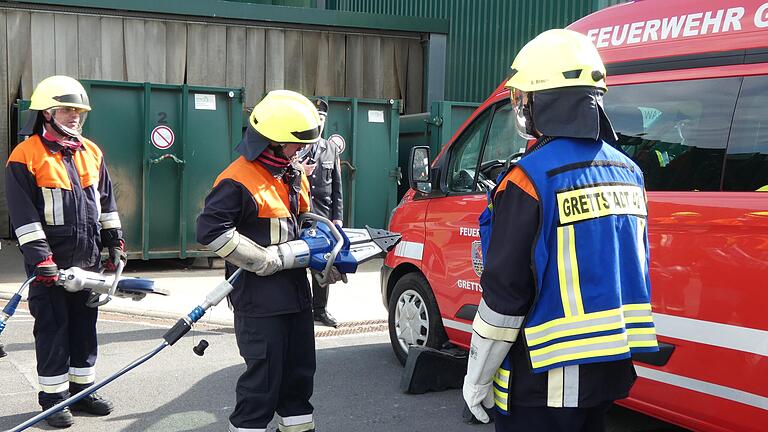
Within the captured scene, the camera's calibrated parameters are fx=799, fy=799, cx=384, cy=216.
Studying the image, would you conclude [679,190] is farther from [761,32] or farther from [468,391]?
[468,391]

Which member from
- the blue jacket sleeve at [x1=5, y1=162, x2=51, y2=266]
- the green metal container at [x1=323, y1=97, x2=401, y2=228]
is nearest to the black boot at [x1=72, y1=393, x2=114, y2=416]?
the blue jacket sleeve at [x1=5, y1=162, x2=51, y2=266]

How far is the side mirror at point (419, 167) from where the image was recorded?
18.7 feet

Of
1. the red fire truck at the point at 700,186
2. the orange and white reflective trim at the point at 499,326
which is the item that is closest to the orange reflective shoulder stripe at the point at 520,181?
the orange and white reflective trim at the point at 499,326

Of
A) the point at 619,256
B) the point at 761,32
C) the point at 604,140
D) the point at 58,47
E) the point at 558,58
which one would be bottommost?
the point at 619,256

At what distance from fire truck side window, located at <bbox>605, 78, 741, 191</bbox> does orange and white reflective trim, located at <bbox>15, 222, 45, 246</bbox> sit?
10.9 feet

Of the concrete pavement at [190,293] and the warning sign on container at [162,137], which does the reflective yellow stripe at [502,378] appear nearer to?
the concrete pavement at [190,293]

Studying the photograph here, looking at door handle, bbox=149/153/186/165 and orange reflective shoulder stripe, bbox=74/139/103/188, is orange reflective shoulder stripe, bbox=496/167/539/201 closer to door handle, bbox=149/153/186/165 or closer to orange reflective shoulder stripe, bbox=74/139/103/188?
orange reflective shoulder stripe, bbox=74/139/103/188

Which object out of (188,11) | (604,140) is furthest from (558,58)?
(188,11)

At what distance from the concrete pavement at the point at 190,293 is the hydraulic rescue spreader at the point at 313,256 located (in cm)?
317

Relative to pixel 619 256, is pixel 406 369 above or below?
below

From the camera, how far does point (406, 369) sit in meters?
5.63

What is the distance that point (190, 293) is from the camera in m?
8.84

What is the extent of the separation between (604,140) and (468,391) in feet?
3.17

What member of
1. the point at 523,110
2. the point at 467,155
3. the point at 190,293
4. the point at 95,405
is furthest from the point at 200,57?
the point at 523,110
